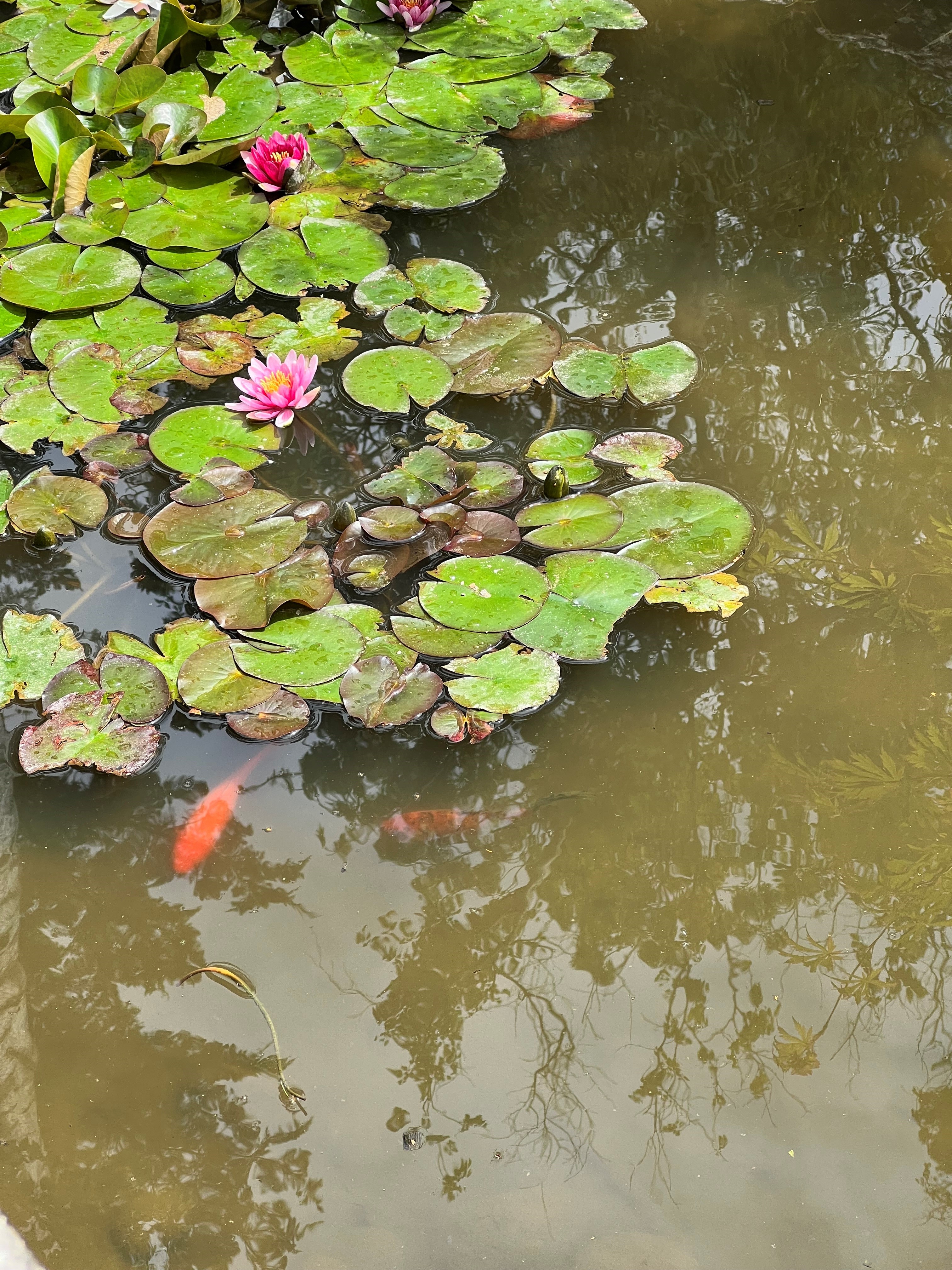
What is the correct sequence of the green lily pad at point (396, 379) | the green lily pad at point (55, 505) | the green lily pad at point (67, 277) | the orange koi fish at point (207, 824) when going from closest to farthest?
the orange koi fish at point (207, 824)
the green lily pad at point (55, 505)
the green lily pad at point (396, 379)
the green lily pad at point (67, 277)

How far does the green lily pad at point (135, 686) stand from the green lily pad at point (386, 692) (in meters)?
0.39

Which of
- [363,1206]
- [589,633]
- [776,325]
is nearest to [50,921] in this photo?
[363,1206]

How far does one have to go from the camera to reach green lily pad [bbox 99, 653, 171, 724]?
80.5 inches

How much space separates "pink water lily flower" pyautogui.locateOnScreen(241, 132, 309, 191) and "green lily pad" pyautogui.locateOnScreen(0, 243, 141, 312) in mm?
510

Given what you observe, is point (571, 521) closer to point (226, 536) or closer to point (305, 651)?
point (305, 651)

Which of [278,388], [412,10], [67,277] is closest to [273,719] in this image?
[278,388]

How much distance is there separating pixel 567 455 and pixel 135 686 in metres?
1.19

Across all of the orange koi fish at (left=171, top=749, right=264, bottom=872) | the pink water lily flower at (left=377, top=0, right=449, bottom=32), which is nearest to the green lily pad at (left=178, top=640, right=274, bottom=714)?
the orange koi fish at (left=171, top=749, right=264, bottom=872)

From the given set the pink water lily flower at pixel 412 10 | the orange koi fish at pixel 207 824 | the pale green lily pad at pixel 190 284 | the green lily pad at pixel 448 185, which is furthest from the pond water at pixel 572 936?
the pink water lily flower at pixel 412 10

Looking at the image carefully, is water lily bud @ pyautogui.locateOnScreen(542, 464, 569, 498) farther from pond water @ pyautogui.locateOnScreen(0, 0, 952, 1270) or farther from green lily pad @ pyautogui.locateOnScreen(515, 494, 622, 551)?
pond water @ pyautogui.locateOnScreen(0, 0, 952, 1270)

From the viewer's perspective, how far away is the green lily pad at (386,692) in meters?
2.01

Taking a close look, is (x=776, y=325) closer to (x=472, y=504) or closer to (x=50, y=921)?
(x=472, y=504)

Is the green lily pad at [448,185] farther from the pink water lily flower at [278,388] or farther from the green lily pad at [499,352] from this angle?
the pink water lily flower at [278,388]

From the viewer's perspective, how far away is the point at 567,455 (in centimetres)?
249
